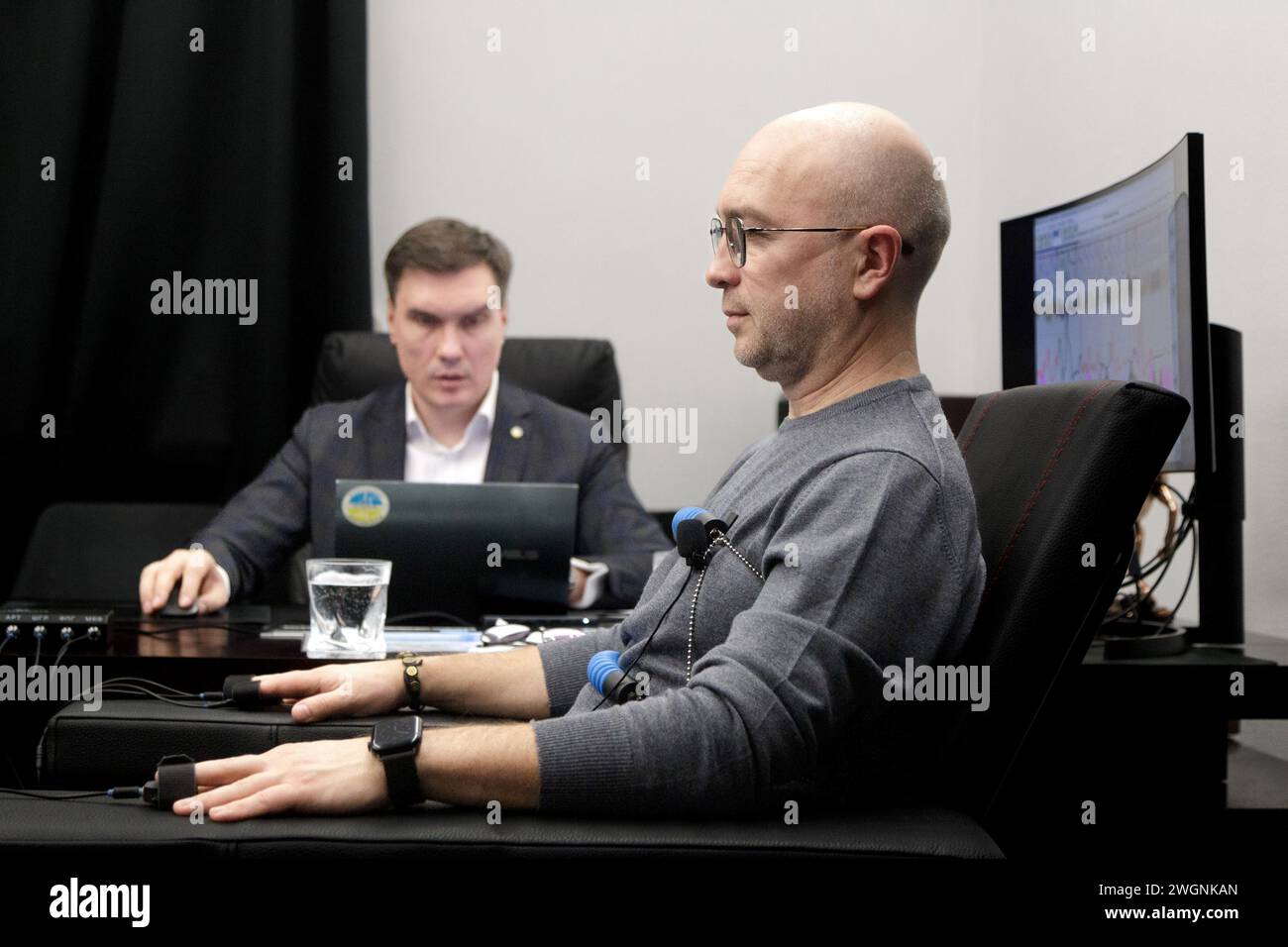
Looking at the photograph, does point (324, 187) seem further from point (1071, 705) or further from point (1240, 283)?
point (1071, 705)

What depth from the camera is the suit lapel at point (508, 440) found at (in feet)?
8.30

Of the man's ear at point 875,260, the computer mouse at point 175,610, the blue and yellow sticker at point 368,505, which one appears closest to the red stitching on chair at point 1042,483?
the man's ear at point 875,260

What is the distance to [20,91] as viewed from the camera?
2.95 m

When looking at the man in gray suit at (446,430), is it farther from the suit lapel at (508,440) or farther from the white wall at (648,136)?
the white wall at (648,136)

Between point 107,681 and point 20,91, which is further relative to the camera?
point 20,91

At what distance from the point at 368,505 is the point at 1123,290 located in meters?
1.09

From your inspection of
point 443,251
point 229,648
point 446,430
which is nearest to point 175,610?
point 229,648

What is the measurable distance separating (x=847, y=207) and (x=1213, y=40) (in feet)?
4.20

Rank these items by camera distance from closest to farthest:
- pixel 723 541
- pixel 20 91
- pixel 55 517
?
pixel 723 541
pixel 55 517
pixel 20 91

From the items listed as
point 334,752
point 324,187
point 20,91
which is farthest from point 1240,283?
point 20,91

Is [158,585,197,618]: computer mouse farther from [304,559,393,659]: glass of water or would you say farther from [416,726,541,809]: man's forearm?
[416,726,541,809]: man's forearm

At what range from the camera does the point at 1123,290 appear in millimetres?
1827

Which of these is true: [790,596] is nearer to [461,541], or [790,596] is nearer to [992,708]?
[992,708]

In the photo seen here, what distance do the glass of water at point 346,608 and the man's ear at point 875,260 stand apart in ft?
2.38
